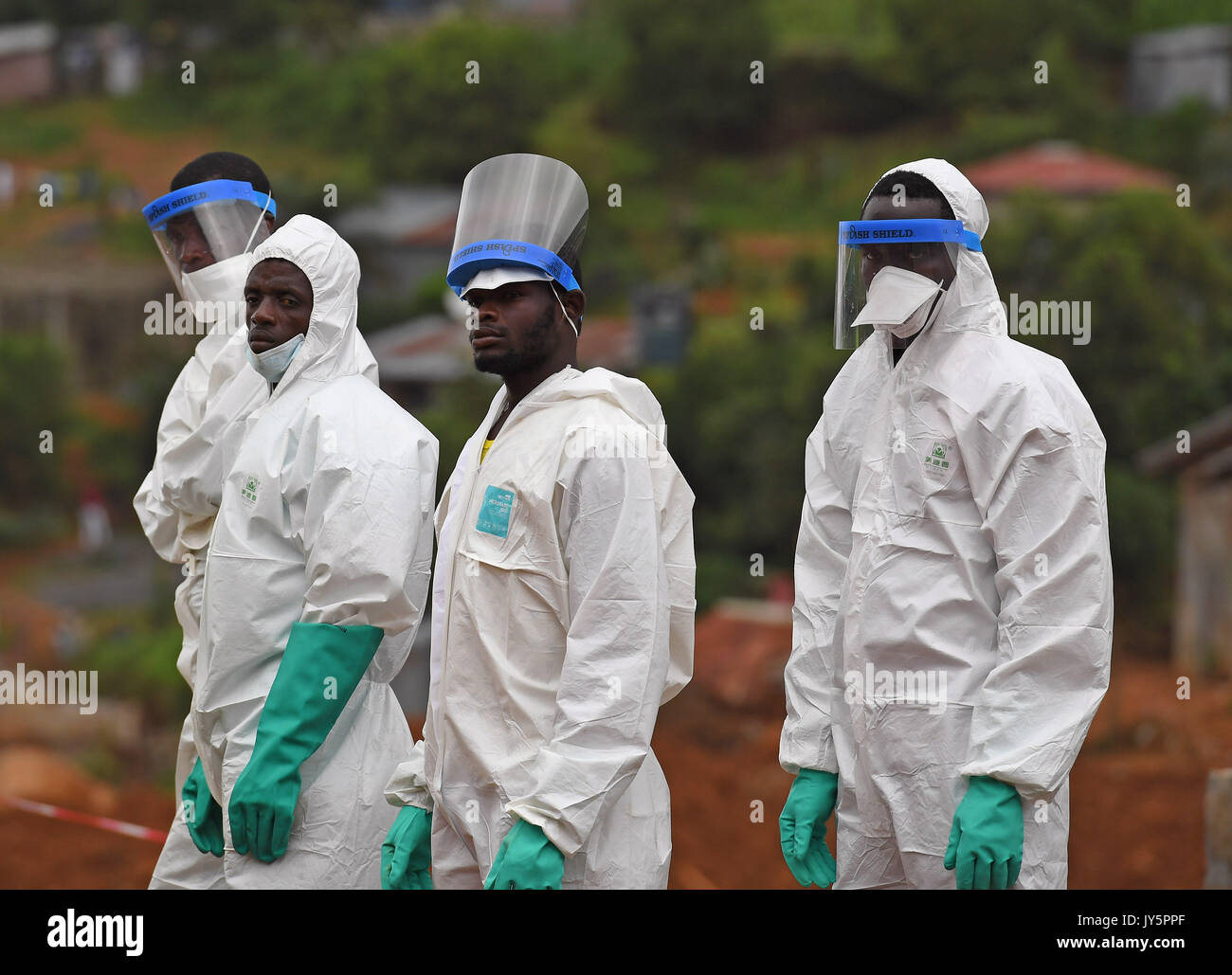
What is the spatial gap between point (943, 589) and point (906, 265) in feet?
2.16

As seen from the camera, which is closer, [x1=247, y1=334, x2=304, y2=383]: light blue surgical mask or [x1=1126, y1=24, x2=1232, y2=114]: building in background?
[x1=247, y1=334, x2=304, y2=383]: light blue surgical mask

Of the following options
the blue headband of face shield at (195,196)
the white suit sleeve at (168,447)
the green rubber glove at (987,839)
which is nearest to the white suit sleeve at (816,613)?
the green rubber glove at (987,839)

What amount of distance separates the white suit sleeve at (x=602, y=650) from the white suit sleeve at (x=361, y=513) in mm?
526

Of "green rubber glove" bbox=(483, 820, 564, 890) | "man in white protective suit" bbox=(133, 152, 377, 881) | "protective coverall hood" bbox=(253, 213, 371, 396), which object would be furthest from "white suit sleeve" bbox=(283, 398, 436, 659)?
"green rubber glove" bbox=(483, 820, 564, 890)

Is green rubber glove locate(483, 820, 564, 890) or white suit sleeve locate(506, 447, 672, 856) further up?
white suit sleeve locate(506, 447, 672, 856)

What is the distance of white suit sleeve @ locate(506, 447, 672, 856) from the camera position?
275 cm

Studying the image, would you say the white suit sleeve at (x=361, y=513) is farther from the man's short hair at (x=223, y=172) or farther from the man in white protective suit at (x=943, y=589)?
the man's short hair at (x=223, y=172)

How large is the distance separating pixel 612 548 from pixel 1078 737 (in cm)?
93

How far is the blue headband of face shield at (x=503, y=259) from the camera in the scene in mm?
3008

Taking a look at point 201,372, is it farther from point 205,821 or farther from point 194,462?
point 205,821

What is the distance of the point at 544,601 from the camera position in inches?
116

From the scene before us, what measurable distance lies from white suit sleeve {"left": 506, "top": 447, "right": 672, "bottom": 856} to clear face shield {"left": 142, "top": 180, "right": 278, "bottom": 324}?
173 centimetres

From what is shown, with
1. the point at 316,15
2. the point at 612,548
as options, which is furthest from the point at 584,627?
the point at 316,15

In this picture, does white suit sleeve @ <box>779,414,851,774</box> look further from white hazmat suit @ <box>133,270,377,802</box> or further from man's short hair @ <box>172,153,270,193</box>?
man's short hair @ <box>172,153,270,193</box>
